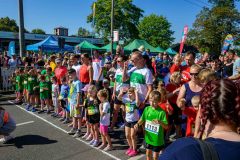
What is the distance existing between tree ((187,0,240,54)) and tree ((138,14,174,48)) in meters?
17.3

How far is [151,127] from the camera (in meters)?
4.16

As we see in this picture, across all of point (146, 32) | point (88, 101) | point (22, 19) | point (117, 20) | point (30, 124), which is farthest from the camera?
point (146, 32)

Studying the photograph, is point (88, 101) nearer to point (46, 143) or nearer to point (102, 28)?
point (46, 143)

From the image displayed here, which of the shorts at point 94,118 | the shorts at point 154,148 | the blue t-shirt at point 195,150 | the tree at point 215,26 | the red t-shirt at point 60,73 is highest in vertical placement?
the tree at point 215,26

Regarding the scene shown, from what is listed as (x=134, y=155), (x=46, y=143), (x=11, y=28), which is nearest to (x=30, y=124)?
(x=46, y=143)

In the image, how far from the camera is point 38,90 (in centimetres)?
891

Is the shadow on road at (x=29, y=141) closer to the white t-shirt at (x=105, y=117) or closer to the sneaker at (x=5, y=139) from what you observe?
the sneaker at (x=5, y=139)

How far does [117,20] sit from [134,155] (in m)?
43.2

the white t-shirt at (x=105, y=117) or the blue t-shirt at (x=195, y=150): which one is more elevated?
the blue t-shirt at (x=195, y=150)

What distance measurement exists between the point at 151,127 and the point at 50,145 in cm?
249

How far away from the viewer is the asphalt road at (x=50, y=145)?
4.83 metres

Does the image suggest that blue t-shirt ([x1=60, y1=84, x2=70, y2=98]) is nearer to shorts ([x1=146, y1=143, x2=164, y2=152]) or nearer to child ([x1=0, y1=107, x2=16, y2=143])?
child ([x1=0, y1=107, x2=16, y2=143])

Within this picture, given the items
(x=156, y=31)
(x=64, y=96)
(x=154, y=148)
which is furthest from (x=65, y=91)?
(x=156, y=31)

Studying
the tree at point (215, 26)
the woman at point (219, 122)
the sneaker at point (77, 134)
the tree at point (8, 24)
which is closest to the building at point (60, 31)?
the tree at point (8, 24)
